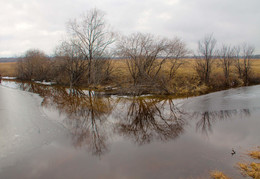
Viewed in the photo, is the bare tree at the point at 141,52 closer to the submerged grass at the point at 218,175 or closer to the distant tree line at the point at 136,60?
the distant tree line at the point at 136,60

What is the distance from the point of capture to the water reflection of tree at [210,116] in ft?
38.1

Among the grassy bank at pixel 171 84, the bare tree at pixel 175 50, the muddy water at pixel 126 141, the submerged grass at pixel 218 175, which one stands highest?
the bare tree at pixel 175 50

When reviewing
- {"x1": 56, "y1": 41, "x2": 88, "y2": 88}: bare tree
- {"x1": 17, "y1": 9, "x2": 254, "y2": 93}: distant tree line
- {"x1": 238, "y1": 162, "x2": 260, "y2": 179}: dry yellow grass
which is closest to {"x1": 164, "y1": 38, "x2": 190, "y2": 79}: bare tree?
{"x1": 17, "y1": 9, "x2": 254, "y2": 93}: distant tree line

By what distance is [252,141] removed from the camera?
925cm

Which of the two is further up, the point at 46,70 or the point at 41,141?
the point at 46,70

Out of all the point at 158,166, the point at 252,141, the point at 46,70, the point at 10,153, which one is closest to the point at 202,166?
the point at 158,166

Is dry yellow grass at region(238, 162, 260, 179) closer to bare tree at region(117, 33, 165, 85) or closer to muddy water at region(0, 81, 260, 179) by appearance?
muddy water at region(0, 81, 260, 179)

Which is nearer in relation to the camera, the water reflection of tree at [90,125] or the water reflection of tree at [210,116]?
the water reflection of tree at [90,125]

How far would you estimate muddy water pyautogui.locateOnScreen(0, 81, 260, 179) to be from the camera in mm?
7164

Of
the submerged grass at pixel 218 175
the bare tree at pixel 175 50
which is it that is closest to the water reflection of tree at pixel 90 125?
the submerged grass at pixel 218 175

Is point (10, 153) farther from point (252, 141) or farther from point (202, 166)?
point (252, 141)

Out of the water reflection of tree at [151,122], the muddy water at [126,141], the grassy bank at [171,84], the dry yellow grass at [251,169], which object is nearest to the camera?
the dry yellow grass at [251,169]

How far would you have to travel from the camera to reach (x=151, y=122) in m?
12.9

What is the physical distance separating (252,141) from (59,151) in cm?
983
